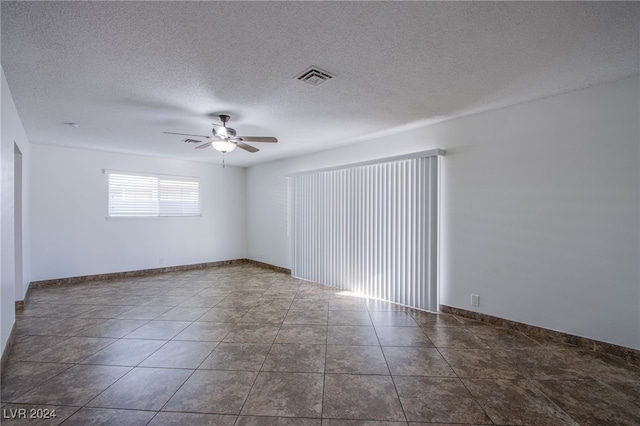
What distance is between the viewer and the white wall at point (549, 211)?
8.45 feet

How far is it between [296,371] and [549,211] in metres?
3.05

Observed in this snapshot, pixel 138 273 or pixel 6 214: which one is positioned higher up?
pixel 6 214

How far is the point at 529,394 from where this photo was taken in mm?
2059

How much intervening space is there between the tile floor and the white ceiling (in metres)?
2.55

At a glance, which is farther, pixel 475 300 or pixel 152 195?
pixel 152 195

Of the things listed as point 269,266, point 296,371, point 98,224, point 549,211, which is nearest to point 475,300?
point 549,211

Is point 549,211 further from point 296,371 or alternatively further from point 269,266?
point 269,266

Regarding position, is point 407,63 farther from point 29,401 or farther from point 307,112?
point 29,401

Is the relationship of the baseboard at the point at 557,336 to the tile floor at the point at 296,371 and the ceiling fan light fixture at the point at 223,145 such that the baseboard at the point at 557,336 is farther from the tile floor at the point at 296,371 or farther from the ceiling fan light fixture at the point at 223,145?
the ceiling fan light fixture at the point at 223,145

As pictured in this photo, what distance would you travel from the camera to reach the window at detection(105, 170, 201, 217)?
5637 millimetres

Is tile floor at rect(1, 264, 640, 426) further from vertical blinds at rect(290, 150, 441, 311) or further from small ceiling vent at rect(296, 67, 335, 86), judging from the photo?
small ceiling vent at rect(296, 67, 335, 86)

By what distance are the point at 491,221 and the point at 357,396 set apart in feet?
8.42

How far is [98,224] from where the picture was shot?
17.7 feet

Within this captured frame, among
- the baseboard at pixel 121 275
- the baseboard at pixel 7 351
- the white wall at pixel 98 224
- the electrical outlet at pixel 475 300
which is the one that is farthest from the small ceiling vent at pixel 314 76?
the baseboard at pixel 121 275
